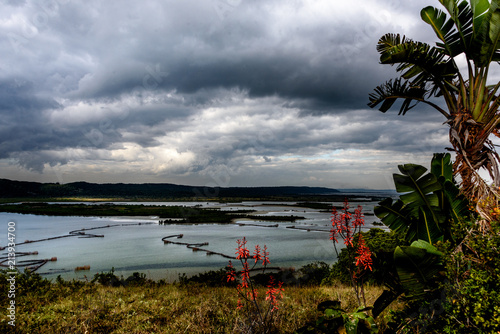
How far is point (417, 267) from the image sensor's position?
12.2 ft

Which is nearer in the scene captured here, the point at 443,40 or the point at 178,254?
the point at 443,40

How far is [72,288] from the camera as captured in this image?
773 cm

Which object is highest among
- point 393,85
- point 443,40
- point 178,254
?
point 443,40

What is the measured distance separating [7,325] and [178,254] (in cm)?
1602

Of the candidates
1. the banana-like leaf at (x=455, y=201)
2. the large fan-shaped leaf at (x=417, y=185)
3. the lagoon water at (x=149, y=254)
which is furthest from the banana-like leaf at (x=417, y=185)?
the lagoon water at (x=149, y=254)

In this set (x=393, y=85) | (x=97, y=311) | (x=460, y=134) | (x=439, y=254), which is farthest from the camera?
(x=393, y=85)

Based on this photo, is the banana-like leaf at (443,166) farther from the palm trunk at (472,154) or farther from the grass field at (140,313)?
the grass field at (140,313)

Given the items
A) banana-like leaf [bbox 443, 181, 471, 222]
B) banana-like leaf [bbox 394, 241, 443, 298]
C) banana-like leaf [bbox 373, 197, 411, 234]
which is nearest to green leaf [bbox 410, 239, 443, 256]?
banana-like leaf [bbox 394, 241, 443, 298]

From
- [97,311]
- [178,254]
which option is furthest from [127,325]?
[178,254]

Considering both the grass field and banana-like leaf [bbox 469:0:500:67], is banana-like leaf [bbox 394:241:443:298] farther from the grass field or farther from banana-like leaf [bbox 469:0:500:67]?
banana-like leaf [bbox 469:0:500:67]

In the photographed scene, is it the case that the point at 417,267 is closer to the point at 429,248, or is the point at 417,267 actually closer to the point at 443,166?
the point at 429,248

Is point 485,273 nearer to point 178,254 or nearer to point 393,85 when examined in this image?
point 393,85

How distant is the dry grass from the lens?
474 centimetres

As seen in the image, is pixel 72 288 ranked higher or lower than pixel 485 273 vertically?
lower
